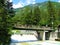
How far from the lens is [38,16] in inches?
2564

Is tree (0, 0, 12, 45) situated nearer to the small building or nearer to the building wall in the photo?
the small building

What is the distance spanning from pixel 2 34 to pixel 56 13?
129ft

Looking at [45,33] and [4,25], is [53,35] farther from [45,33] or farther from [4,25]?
[4,25]

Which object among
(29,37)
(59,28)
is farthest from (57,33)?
(29,37)

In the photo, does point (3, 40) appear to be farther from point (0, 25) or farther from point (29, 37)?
point (29, 37)

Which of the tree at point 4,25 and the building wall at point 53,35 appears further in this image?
the building wall at point 53,35

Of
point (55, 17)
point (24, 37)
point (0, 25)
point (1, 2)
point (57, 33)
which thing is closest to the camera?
point (0, 25)

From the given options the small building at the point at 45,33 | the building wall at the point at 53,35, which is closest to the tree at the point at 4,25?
the small building at the point at 45,33

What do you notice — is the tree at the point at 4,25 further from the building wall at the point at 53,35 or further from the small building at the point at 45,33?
the building wall at the point at 53,35

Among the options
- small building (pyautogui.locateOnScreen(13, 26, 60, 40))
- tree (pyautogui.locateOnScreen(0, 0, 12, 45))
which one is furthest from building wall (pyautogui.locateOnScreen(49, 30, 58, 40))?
tree (pyautogui.locateOnScreen(0, 0, 12, 45))

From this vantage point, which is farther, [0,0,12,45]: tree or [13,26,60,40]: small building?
[13,26,60,40]: small building

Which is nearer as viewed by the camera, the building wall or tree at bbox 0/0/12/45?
tree at bbox 0/0/12/45

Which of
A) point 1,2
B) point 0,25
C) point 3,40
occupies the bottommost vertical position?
point 3,40

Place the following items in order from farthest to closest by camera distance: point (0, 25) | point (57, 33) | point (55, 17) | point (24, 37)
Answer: point (55, 17)
point (24, 37)
point (57, 33)
point (0, 25)
